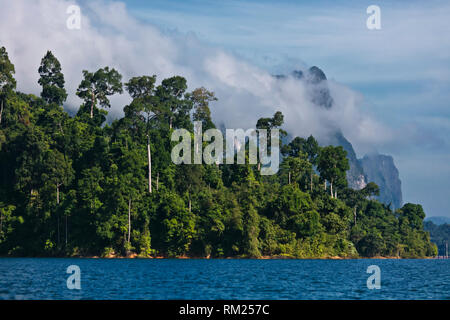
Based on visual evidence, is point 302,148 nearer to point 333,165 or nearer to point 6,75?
point 333,165

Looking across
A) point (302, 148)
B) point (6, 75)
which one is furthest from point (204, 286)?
point (302, 148)

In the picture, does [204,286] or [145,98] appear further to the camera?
[145,98]

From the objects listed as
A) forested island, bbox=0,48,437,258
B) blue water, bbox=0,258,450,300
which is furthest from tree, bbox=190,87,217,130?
blue water, bbox=0,258,450,300

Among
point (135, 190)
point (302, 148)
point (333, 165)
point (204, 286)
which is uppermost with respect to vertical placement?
point (302, 148)

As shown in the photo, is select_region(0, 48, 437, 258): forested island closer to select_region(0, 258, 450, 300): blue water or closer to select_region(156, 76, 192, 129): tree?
select_region(156, 76, 192, 129): tree

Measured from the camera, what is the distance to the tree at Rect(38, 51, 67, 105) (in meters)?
116

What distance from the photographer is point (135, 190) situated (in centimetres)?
9281

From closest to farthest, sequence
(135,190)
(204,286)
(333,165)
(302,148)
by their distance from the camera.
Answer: (204,286) → (135,190) → (333,165) → (302,148)

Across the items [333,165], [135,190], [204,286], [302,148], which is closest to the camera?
[204,286]

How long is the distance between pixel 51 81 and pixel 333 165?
171 ft

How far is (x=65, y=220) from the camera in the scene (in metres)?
91.1

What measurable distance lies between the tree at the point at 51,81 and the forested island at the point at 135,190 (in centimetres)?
A: 18

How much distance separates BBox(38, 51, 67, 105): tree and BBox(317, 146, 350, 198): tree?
156 feet
